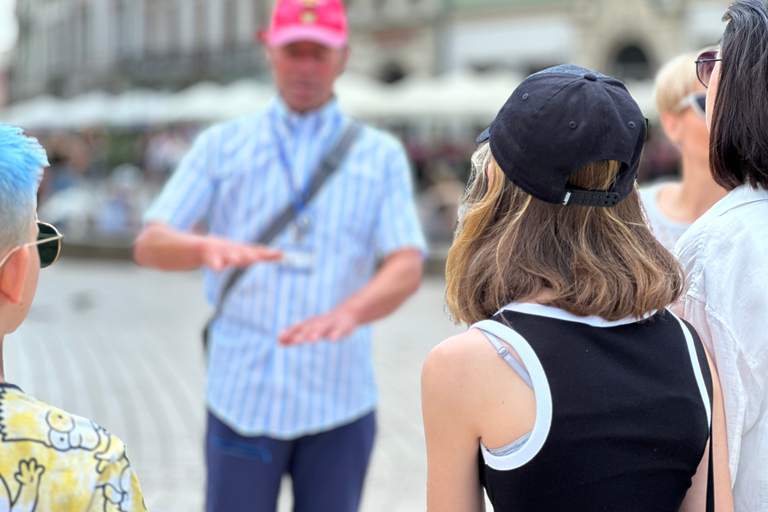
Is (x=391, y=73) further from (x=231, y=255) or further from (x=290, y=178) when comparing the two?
(x=231, y=255)

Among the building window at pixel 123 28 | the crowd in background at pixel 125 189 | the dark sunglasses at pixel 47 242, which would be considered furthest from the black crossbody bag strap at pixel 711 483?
the building window at pixel 123 28

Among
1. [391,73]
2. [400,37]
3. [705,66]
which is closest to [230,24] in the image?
[391,73]

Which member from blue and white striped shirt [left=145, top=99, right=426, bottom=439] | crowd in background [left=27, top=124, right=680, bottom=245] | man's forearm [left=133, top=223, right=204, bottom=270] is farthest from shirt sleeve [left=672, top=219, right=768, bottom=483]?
crowd in background [left=27, top=124, right=680, bottom=245]

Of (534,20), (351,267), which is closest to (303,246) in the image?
(351,267)

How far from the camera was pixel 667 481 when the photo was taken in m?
1.40

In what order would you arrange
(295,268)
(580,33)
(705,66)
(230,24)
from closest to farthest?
(705,66)
(295,268)
(580,33)
(230,24)

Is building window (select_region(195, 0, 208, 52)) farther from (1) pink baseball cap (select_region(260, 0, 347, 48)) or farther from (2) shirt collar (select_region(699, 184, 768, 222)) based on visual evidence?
(2) shirt collar (select_region(699, 184, 768, 222))

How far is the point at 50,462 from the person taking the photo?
1186mm

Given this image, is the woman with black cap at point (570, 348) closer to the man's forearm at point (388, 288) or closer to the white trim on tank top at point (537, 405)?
the white trim on tank top at point (537, 405)

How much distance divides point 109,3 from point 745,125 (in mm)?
48118

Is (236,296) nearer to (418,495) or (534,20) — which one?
(418,495)

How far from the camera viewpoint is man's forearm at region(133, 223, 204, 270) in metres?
2.56

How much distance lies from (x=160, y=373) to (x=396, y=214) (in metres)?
4.35

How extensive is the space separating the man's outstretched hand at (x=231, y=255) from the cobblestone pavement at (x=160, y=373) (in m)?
2.18
